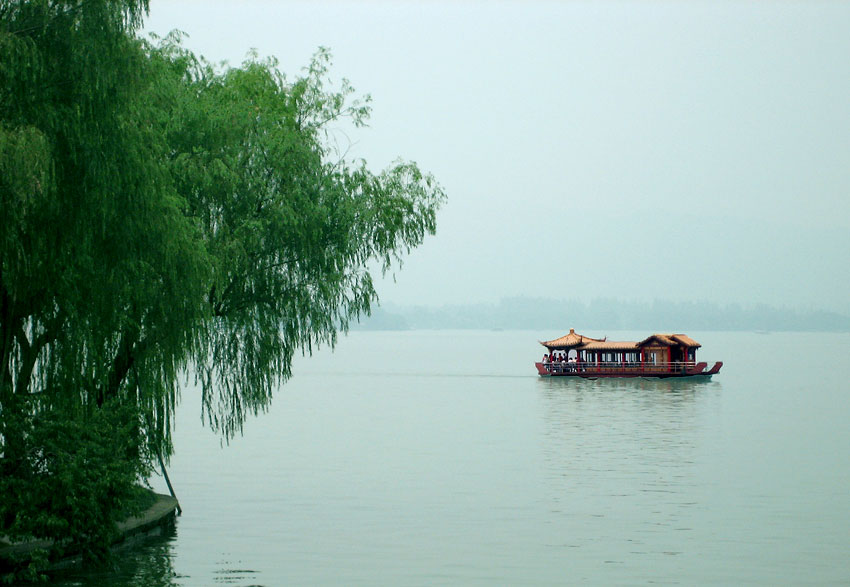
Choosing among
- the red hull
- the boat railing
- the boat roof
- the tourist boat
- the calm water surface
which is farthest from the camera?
the boat roof

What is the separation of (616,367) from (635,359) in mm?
1856

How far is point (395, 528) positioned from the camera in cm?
2753

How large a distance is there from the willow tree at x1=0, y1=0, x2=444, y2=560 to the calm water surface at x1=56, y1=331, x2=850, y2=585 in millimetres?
3212

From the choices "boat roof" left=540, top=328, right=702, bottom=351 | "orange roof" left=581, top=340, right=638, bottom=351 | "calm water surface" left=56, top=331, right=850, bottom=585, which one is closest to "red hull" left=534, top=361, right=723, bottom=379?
"orange roof" left=581, top=340, right=638, bottom=351

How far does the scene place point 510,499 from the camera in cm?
3375

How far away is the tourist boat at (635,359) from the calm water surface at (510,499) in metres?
24.8

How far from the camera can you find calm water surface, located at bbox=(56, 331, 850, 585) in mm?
22578

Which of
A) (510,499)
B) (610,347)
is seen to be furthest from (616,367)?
(510,499)

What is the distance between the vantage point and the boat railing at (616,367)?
102438 millimetres

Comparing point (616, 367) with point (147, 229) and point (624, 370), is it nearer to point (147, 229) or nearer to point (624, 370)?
point (624, 370)

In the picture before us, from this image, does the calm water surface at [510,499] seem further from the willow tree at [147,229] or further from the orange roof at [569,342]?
the orange roof at [569,342]

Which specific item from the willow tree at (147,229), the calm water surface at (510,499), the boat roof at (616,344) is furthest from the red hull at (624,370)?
the willow tree at (147,229)

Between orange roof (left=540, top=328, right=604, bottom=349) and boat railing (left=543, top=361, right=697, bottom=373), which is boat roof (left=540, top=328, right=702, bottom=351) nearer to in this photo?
orange roof (left=540, top=328, right=604, bottom=349)

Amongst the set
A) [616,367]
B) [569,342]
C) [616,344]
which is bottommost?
[616,367]
